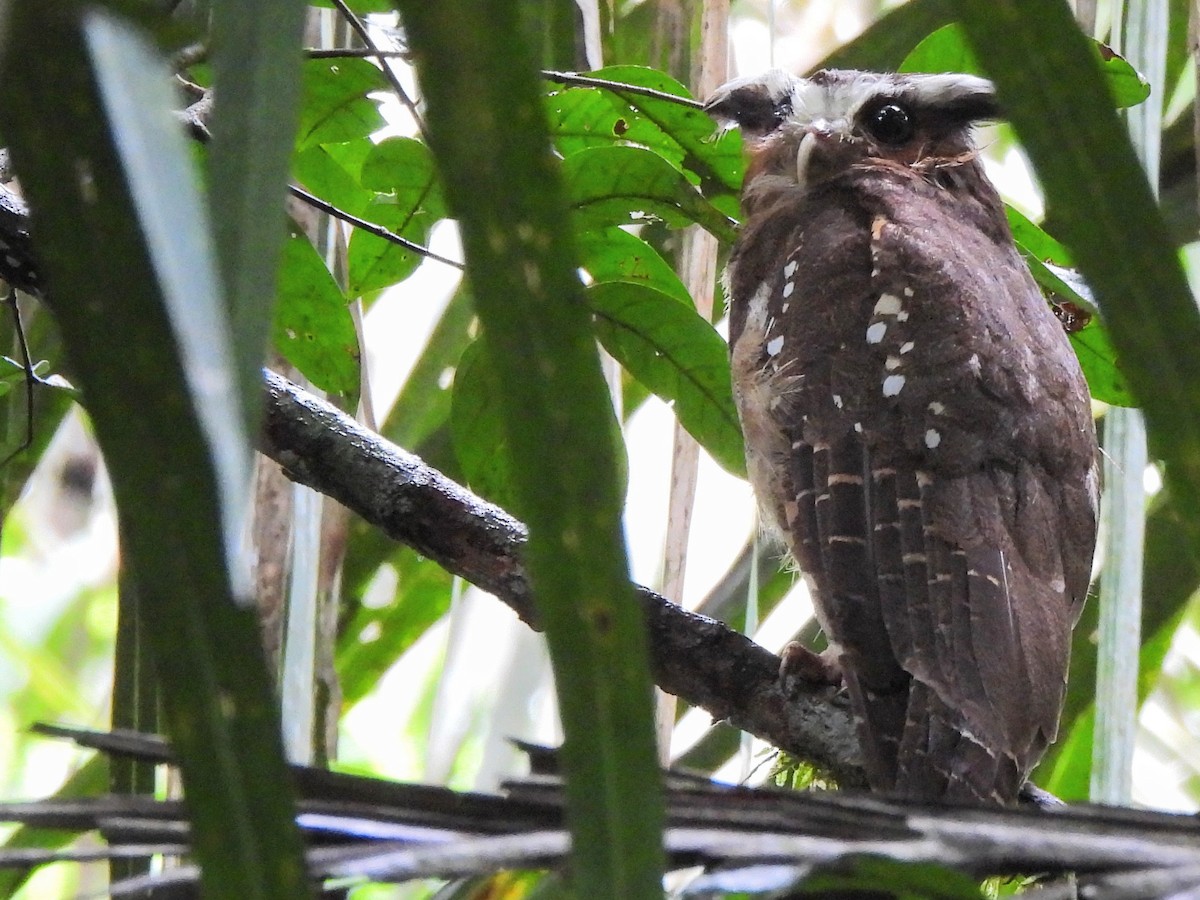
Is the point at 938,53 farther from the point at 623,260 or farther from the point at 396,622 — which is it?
the point at 396,622

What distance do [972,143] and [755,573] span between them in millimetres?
1131

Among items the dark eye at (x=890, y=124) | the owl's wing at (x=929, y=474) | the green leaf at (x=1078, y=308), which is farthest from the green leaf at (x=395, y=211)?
the dark eye at (x=890, y=124)

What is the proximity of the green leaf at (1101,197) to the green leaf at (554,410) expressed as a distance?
0.13 metres

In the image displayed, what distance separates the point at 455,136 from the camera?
31 centimetres

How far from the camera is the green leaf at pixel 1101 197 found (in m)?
0.33

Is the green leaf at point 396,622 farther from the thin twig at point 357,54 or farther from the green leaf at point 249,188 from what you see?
the green leaf at point 249,188

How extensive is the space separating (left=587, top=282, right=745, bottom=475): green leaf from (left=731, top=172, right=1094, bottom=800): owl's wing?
158 mm

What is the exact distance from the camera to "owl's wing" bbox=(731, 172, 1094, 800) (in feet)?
4.64

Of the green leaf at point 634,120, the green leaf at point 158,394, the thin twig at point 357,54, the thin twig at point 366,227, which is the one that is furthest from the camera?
the green leaf at point 634,120

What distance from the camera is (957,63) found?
158 centimetres

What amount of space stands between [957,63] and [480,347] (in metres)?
0.78

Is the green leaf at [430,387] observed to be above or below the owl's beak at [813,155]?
below

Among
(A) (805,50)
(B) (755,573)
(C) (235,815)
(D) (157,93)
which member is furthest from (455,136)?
(A) (805,50)

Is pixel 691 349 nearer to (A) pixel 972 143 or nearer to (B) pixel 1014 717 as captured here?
(B) pixel 1014 717
